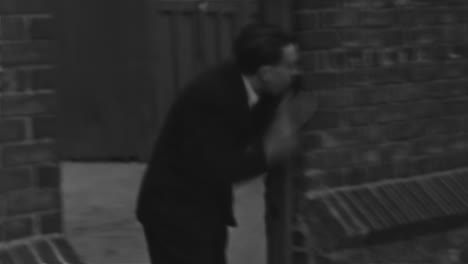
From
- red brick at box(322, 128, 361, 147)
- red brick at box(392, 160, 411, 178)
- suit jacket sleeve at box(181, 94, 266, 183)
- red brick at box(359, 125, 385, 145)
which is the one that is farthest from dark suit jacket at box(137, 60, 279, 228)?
red brick at box(392, 160, 411, 178)

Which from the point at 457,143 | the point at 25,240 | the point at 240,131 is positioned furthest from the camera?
the point at 457,143

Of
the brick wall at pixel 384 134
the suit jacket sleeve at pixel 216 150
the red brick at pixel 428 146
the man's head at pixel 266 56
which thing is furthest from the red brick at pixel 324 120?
the suit jacket sleeve at pixel 216 150

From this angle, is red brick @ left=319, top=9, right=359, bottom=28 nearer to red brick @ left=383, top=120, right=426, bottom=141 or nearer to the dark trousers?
red brick @ left=383, top=120, right=426, bottom=141

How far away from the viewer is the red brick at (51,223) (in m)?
3.96

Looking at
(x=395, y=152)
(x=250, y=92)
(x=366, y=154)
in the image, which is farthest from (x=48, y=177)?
(x=395, y=152)

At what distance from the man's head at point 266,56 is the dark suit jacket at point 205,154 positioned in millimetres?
67

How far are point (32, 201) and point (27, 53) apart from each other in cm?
56

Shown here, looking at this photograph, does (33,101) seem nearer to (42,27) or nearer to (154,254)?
(42,27)

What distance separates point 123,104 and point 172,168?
447 centimetres

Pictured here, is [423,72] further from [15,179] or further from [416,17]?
[15,179]

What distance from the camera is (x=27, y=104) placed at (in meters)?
3.88

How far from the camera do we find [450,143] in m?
5.45

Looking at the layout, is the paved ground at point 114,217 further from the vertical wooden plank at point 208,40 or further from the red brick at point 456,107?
the red brick at point 456,107

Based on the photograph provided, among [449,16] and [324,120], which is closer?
[324,120]
